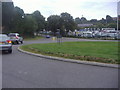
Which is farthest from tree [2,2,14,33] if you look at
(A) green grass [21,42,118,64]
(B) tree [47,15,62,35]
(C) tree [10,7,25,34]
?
(A) green grass [21,42,118,64]

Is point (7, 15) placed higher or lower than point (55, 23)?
higher

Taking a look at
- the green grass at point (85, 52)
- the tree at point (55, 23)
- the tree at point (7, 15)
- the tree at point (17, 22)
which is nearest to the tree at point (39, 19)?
the tree at point (55, 23)

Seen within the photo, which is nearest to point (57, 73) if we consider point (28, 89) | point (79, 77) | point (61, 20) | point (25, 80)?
point (79, 77)

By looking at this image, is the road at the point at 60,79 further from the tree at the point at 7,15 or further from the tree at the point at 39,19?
the tree at the point at 39,19

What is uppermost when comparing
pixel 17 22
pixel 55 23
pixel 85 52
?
pixel 55 23

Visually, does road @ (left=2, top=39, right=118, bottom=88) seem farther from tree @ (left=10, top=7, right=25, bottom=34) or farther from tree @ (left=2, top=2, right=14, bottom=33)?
tree @ (left=2, top=2, right=14, bottom=33)

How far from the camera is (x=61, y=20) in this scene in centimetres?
7212

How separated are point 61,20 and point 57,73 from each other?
66.9 metres

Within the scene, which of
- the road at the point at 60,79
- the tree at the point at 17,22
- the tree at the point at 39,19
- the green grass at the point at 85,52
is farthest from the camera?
the tree at the point at 39,19

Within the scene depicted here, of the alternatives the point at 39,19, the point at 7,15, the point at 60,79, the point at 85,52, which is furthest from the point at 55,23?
the point at 60,79

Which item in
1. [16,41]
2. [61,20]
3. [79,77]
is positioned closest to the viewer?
[79,77]

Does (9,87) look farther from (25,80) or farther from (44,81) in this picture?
(44,81)

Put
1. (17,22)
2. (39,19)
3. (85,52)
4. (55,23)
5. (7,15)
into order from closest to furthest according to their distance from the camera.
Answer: (85,52) → (17,22) → (7,15) → (39,19) → (55,23)

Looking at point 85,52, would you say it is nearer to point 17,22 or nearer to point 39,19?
point 17,22
